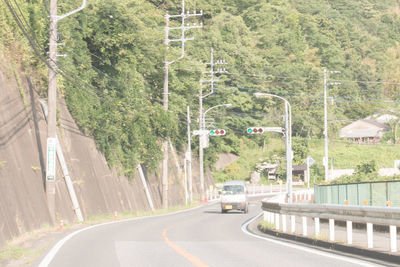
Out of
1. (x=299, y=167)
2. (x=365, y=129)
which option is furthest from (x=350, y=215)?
(x=365, y=129)

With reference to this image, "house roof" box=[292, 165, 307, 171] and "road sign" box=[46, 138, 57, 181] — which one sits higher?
"road sign" box=[46, 138, 57, 181]

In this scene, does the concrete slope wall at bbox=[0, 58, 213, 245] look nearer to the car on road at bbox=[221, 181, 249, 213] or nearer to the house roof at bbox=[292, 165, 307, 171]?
the car on road at bbox=[221, 181, 249, 213]

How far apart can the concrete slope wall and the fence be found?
12.4 metres

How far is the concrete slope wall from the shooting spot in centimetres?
2062

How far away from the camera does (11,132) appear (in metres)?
23.9

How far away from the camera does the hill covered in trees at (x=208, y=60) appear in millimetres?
35625

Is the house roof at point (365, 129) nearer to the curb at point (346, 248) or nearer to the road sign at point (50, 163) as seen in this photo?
the road sign at point (50, 163)

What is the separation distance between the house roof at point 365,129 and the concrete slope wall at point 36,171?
76.0m

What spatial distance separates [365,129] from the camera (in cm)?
11144

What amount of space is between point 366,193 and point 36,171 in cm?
1371

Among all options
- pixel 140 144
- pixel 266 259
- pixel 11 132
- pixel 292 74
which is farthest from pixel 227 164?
pixel 266 259

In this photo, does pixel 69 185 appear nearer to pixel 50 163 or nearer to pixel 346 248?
pixel 50 163

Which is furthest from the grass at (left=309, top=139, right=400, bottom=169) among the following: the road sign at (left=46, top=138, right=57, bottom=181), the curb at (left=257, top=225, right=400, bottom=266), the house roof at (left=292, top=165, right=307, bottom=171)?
the curb at (left=257, top=225, right=400, bottom=266)

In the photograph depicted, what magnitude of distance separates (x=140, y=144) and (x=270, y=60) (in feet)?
213
